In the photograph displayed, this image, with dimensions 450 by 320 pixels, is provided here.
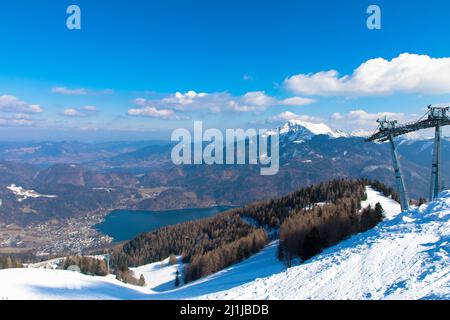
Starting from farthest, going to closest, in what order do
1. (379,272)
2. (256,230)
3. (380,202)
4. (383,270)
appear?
(256,230) → (380,202) → (383,270) → (379,272)

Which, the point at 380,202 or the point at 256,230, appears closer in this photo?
the point at 380,202

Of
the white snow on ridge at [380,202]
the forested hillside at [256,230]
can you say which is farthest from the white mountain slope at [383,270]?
the white snow on ridge at [380,202]

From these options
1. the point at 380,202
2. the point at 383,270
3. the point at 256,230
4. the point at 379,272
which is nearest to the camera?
the point at 379,272

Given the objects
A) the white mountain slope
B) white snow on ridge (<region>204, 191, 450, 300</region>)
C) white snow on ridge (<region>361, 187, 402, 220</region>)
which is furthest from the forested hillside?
white snow on ridge (<region>204, 191, 450, 300</region>)

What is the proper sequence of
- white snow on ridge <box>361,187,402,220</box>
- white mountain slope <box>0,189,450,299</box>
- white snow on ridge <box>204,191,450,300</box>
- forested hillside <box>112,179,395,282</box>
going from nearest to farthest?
white snow on ridge <box>204,191,450,300</box> → white mountain slope <box>0,189,450,299</box> → forested hillside <box>112,179,395,282</box> → white snow on ridge <box>361,187,402,220</box>

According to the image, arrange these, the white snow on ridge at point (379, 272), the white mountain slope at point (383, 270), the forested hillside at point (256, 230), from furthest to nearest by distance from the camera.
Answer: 1. the forested hillside at point (256, 230)
2. the white mountain slope at point (383, 270)
3. the white snow on ridge at point (379, 272)

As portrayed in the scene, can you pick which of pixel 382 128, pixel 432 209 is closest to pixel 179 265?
pixel 382 128

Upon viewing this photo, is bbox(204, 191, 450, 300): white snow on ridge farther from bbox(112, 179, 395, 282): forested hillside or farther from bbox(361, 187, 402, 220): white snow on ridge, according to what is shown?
bbox(361, 187, 402, 220): white snow on ridge

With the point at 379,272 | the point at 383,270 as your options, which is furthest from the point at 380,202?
the point at 379,272

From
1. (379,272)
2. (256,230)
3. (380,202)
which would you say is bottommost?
(256,230)

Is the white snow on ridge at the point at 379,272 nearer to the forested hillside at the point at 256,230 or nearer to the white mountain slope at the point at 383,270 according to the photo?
the white mountain slope at the point at 383,270

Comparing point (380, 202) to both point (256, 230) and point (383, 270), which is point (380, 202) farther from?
point (383, 270)
